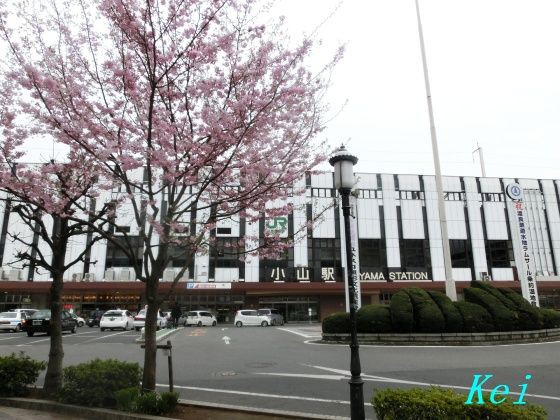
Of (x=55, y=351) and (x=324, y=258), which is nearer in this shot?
(x=55, y=351)

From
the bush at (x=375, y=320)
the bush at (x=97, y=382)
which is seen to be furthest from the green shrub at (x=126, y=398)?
the bush at (x=375, y=320)

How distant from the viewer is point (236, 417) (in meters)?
6.31

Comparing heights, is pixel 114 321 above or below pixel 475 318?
below

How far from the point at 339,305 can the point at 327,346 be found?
92.5 ft

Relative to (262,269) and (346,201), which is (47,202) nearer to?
(346,201)

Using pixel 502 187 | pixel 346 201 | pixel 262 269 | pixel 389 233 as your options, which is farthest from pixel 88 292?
pixel 502 187

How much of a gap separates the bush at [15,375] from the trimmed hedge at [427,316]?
13.6 m

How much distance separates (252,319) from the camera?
125ft

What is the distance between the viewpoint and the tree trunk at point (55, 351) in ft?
24.8

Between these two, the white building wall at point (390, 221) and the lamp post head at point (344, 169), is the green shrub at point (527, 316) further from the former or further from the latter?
the white building wall at point (390, 221)

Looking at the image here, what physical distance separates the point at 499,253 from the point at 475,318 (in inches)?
1363

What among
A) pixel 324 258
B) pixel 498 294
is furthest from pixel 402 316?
pixel 324 258

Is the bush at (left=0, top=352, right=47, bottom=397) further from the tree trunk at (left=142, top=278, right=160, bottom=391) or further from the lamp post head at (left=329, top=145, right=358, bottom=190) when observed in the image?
the lamp post head at (left=329, top=145, right=358, bottom=190)

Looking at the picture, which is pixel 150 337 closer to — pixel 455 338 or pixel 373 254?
pixel 455 338
